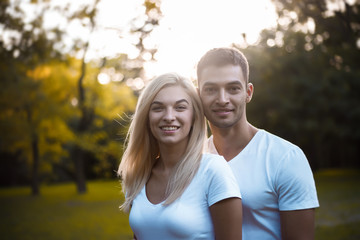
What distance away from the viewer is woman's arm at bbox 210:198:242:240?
2398 mm

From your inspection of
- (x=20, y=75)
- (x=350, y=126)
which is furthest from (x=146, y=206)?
(x=350, y=126)

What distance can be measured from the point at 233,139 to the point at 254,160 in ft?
1.02

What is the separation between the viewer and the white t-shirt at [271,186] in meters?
2.67

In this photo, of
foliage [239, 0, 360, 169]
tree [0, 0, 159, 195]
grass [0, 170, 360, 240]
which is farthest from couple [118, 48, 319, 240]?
foliage [239, 0, 360, 169]

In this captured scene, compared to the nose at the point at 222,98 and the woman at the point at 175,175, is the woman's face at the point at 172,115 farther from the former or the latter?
the nose at the point at 222,98

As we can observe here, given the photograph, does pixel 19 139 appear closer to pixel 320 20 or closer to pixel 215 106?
pixel 320 20

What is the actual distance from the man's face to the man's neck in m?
0.09

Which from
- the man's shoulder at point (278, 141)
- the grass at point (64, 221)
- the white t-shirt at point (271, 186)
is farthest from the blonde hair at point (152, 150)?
the grass at point (64, 221)

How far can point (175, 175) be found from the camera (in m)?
2.69

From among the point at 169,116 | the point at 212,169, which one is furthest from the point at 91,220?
the point at 212,169

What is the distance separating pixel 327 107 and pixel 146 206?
26.3 m

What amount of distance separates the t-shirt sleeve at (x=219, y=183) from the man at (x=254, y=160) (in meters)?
0.33

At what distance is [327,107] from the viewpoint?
26656 mm

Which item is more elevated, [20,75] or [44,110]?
[20,75]
